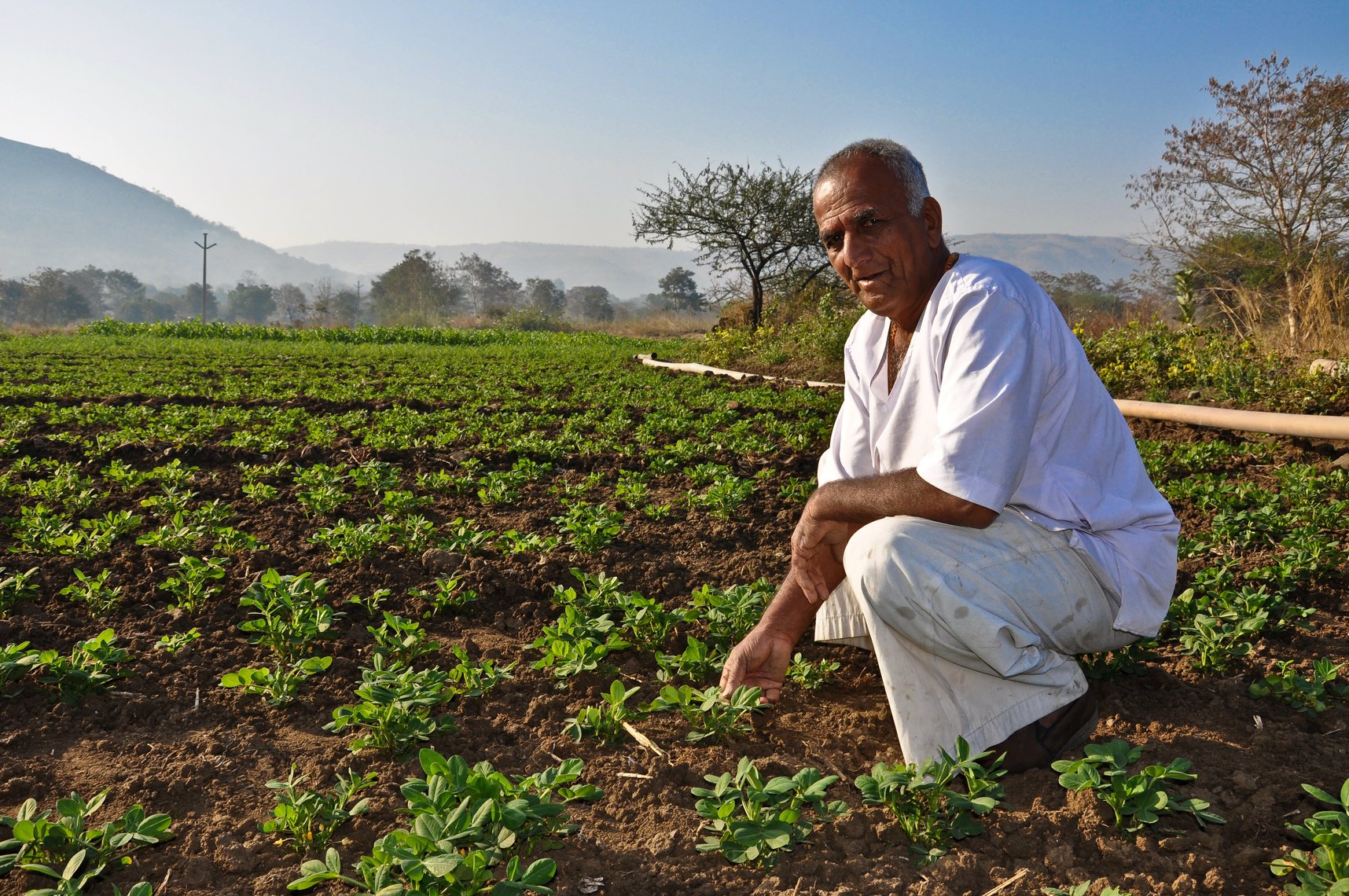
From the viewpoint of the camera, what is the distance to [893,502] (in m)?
2.38

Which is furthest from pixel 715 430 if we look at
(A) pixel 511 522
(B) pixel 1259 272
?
(B) pixel 1259 272

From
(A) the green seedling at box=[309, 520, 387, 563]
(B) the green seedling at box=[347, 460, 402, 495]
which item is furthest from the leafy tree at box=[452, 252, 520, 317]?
(A) the green seedling at box=[309, 520, 387, 563]

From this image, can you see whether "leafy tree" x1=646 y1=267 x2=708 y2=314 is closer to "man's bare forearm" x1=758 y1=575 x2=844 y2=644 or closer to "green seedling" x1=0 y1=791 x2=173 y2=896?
"man's bare forearm" x1=758 y1=575 x2=844 y2=644

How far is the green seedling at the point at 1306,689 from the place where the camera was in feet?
8.47

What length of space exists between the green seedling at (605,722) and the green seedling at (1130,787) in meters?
1.15

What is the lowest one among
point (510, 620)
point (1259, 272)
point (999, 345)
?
point (510, 620)

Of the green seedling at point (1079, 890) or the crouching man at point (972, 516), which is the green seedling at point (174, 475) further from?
the green seedling at point (1079, 890)

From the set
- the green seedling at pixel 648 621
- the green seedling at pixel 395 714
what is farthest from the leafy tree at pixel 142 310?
the green seedling at pixel 395 714

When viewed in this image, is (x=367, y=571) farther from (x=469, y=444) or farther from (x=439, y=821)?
(x=469, y=444)

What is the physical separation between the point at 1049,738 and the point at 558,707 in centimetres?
144

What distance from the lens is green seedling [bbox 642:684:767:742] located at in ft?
8.05

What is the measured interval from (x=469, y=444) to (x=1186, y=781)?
5.73m

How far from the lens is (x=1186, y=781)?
224 centimetres

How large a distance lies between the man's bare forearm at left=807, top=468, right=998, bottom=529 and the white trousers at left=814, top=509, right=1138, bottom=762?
1.9 inches
